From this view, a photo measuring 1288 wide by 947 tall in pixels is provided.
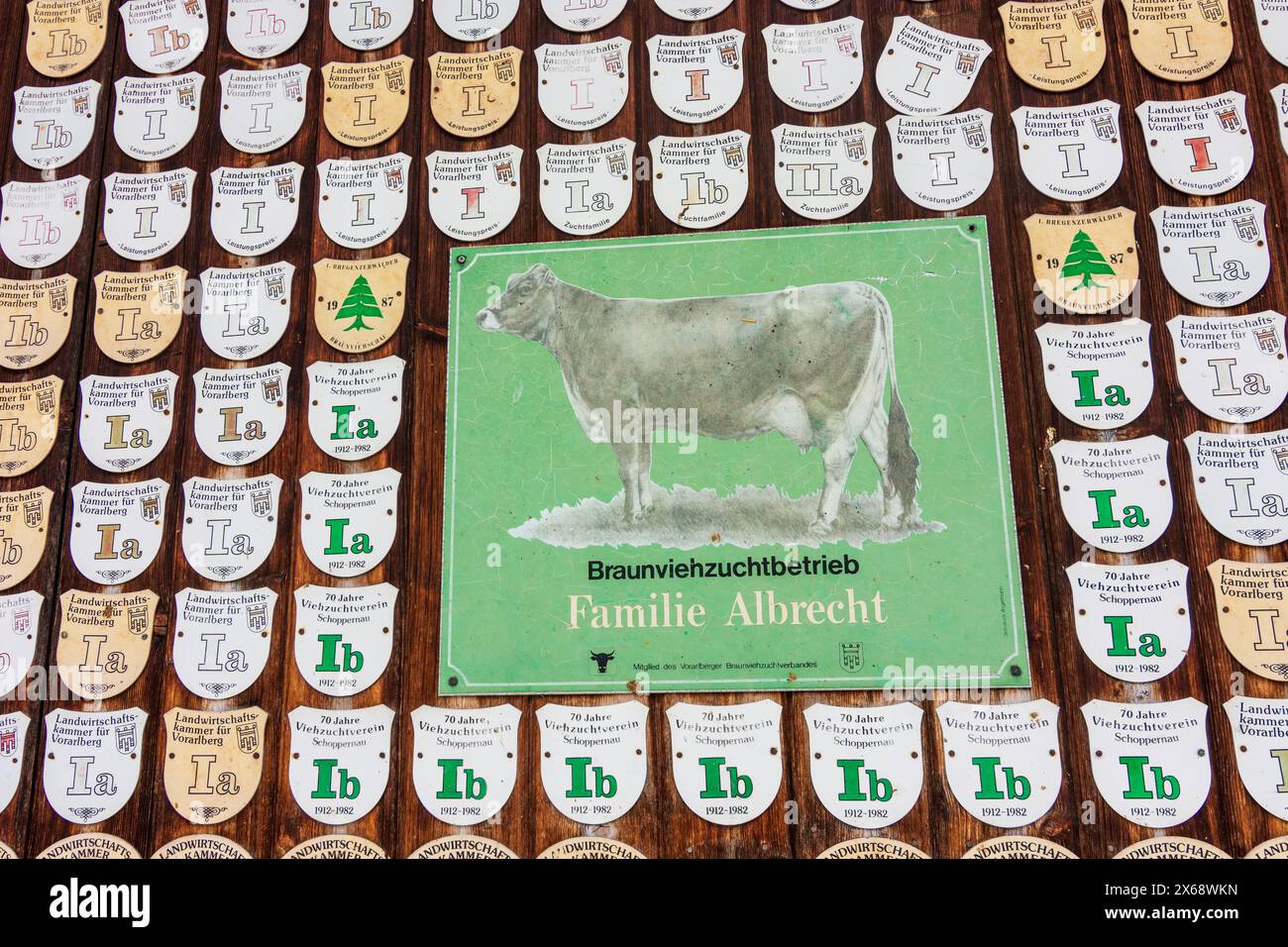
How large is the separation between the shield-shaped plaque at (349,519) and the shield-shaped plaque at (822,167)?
4.05ft

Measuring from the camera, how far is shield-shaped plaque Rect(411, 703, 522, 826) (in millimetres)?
2428

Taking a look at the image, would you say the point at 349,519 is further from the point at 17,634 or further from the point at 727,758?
the point at 727,758

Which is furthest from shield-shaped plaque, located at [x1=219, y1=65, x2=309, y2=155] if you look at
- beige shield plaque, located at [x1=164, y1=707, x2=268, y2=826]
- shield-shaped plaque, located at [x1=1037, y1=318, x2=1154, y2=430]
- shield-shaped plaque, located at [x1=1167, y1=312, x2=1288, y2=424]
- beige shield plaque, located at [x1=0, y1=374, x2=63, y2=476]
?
shield-shaped plaque, located at [x1=1167, y1=312, x2=1288, y2=424]

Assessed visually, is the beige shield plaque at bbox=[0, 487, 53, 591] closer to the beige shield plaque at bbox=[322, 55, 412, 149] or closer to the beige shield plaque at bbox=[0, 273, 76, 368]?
the beige shield plaque at bbox=[0, 273, 76, 368]

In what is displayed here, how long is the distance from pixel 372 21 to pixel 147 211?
2.66 feet

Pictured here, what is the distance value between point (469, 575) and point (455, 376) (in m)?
0.51

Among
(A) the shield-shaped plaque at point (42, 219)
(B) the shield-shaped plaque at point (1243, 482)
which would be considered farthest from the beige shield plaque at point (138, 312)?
(B) the shield-shaped plaque at point (1243, 482)

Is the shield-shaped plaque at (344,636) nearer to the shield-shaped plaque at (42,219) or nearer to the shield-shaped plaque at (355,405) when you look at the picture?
the shield-shaped plaque at (355,405)

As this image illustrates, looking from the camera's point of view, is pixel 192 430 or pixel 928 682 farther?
pixel 192 430

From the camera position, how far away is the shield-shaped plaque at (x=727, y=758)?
2.38 meters

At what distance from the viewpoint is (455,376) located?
8.75 feet
